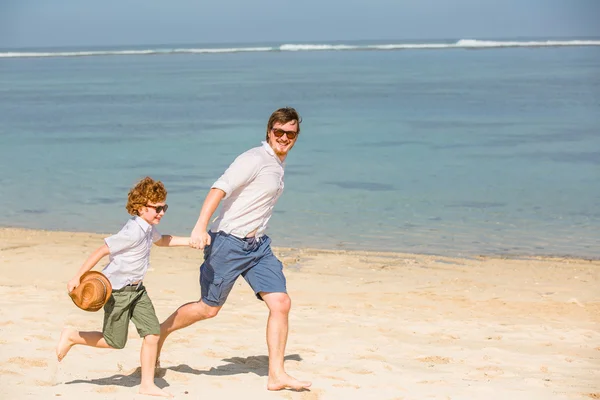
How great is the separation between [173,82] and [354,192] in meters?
38.7

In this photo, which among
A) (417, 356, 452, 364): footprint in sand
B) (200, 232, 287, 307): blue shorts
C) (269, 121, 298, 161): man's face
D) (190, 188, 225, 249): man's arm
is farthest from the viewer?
(417, 356, 452, 364): footprint in sand

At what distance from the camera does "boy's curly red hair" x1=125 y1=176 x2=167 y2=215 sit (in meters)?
5.23

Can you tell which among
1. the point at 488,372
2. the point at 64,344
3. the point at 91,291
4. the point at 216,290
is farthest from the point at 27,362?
the point at 488,372

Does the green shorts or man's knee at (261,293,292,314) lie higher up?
man's knee at (261,293,292,314)

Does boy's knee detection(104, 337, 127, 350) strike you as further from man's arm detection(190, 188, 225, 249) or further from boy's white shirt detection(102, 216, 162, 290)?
man's arm detection(190, 188, 225, 249)

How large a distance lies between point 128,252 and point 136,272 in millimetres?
121

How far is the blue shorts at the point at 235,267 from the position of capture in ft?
17.8

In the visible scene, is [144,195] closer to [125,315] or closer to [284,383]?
[125,315]

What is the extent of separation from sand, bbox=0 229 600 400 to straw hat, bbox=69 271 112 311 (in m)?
0.60

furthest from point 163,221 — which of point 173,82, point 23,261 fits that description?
point 173,82

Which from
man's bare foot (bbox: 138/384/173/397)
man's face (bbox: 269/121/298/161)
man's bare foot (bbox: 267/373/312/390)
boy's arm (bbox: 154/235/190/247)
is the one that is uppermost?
man's face (bbox: 269/121/298/161)

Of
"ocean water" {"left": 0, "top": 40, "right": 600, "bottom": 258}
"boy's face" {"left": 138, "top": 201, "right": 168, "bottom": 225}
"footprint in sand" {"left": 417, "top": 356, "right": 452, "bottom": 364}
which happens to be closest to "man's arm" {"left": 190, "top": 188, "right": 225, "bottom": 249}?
"boy's face" {"left": 138, "top": 201, "right": 168, "bottom": 225}

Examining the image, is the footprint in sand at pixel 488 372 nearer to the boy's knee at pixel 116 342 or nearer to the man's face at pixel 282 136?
the man's face at pixel 282 136

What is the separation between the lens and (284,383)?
18.1 ft
